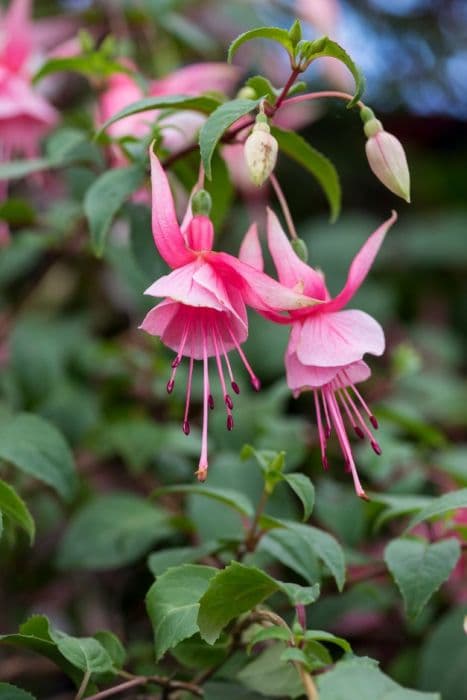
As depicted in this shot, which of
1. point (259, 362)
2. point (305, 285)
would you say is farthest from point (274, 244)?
point (259, 362)

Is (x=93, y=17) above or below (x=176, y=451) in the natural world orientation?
above

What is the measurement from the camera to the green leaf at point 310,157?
0.79 meters

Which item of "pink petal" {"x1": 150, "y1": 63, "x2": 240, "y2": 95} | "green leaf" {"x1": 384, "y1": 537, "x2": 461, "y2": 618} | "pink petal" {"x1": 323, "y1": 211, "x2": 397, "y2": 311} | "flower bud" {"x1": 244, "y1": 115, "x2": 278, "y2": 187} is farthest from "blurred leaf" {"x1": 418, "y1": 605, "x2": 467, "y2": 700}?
"pink petal" {"x1": 150, "y1": 63, "x2": 240, "y2": 95}

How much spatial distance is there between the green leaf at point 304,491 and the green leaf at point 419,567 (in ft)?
0.33

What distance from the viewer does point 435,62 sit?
6.92 feet

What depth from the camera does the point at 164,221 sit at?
65cm

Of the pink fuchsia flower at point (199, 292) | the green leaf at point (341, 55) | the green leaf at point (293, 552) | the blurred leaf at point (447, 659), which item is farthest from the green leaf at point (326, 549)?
the green leaf at point (341, 55)

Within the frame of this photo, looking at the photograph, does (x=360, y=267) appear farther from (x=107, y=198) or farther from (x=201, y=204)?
(x=107, y=198)

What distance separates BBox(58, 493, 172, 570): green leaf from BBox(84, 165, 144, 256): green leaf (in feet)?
1.15

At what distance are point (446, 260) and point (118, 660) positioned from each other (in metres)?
1.65

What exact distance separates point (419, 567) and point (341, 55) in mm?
406

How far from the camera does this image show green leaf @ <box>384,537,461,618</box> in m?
0.70

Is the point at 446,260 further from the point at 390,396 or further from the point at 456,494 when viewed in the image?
the point at 456,494

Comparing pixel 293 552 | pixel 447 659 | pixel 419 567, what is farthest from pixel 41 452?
pixel 447 659
